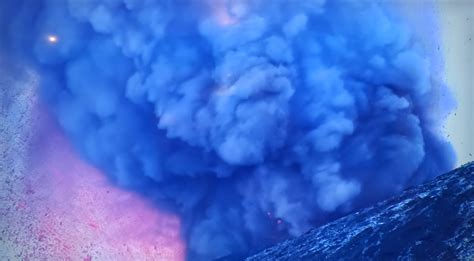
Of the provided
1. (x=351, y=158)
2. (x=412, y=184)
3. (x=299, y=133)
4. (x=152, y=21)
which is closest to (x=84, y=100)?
(x=152, y=21)

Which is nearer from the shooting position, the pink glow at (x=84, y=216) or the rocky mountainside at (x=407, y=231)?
the rocky mountainside at (x=407, y=231)

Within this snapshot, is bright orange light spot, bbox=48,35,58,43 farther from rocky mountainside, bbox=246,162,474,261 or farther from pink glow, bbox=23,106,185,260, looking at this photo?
rocky mountainside, bbox=246,162,474,261

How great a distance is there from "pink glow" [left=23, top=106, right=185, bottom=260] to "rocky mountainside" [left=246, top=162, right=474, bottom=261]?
1306mm

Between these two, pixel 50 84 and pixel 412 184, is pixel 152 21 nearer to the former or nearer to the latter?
pixel 50 84

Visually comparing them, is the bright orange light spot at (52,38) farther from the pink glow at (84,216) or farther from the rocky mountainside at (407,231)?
the rocky mountainside at (407,231)

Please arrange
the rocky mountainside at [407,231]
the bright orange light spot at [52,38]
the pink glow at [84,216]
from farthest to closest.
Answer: the bright orange light spot at [52,38]
the pink glow at [84,216]
the rocky mountainside at [407,231]

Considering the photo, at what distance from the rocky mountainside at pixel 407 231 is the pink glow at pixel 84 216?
4.28ft

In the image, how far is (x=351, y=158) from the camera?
7457 mm

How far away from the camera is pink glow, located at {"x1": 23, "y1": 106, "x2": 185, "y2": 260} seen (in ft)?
22.5

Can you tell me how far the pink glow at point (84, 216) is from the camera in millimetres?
6855

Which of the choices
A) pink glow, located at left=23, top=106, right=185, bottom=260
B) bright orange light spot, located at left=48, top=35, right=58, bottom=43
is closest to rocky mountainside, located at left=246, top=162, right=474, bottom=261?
pink glow, located at left=23, top=106, right=185, bottom=260

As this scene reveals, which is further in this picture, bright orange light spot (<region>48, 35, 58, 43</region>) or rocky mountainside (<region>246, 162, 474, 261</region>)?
bright orange light spot (<region>48, 35, 58, 43</region>)

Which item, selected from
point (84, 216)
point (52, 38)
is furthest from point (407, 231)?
point (52, 38)

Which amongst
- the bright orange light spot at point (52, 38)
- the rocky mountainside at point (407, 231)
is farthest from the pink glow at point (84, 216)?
the rocky mountainside at point (407, 231)
